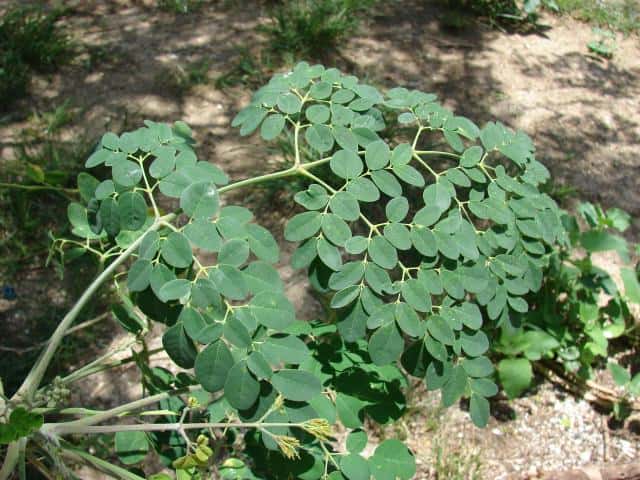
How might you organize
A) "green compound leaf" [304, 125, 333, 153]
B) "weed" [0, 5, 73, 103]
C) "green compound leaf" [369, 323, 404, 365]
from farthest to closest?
"weed" [0, 5, 73, 103], "green compound leaf" [304, 125, 333, 153], "green compound leaf" [369, 323, 404, 365]

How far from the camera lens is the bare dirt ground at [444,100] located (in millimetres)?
2631

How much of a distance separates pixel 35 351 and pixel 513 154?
191cm

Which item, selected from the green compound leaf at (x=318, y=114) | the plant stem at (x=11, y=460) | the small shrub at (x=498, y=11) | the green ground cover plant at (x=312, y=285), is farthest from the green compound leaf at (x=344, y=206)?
the small shrub at (x=498, y=11)

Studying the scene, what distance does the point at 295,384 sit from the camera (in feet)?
4.16

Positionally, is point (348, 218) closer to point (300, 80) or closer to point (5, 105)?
point (300, 80)

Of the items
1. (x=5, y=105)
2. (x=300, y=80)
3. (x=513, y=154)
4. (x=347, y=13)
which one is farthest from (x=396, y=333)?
(x=347, y=13)

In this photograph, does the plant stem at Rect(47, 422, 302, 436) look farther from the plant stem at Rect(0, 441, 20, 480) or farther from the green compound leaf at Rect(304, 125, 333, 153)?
the green compound leaf at Rect(304, 125, 333, 153)

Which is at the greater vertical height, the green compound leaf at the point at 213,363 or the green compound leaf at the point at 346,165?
the green compound leaf at the point at 346,165

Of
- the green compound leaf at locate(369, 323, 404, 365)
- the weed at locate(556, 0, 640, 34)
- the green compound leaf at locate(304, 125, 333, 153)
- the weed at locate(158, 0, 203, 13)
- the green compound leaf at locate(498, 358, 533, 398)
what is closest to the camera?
the green compound leaf at locate(369, 323, 404, 365)

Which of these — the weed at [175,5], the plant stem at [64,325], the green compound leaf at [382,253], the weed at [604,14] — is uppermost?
the green compound leaf at [382,253]

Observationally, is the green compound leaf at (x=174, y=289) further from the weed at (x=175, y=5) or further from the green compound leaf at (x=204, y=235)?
the weed at (x=175, y=5)

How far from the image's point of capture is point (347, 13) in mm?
4391

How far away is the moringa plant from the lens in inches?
49.4

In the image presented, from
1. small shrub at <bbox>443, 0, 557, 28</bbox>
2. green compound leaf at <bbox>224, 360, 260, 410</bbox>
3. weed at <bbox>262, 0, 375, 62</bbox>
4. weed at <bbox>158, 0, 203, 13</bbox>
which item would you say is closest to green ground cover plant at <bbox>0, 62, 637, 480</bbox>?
green compound leaf at <bbox>224, 360, 260, 410</bbox>
